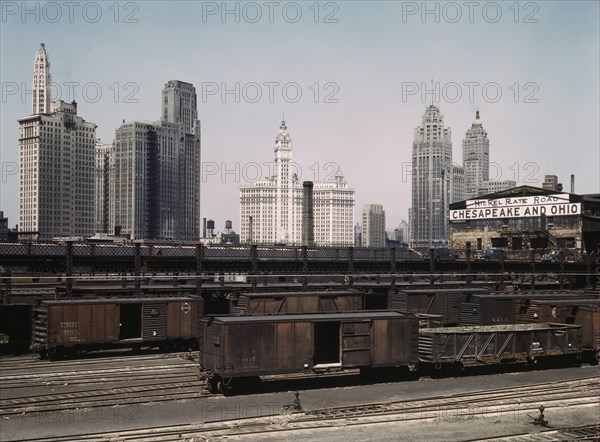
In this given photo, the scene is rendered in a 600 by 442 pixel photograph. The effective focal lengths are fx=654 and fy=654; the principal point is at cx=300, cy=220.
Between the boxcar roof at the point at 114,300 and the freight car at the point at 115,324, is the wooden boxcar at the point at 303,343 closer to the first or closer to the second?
the freight car at the point at 115,324

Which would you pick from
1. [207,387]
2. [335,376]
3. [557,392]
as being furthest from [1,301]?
[557,392]

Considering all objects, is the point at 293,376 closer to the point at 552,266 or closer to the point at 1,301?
the point at 1,301

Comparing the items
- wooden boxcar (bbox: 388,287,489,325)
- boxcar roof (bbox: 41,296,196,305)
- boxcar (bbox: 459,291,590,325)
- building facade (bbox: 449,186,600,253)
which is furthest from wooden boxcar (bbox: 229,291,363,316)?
building facade (bbox: 449,186,600,253)

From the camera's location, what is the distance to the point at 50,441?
18.6 m

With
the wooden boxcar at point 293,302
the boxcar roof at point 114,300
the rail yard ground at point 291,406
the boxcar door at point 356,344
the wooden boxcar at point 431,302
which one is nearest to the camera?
the rail yard ground at point 291,406

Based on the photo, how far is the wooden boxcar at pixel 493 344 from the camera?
1097 inches

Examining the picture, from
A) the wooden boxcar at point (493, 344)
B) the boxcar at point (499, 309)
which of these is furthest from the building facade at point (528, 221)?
the wooden boxcar at point (493, 344)

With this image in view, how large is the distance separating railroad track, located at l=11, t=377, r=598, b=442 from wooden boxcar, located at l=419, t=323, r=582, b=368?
239 cm

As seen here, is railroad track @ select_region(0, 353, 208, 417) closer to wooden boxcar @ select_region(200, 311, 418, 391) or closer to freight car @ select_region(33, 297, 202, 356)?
freight car @ select_region(33, 297, 202, 356)

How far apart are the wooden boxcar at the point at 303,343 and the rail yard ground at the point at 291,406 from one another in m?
1.04

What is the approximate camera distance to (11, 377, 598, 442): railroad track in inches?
760

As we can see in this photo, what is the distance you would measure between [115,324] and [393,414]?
17575 millimetres

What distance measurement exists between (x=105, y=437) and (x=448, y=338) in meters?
15.1

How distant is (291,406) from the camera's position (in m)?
23.1
